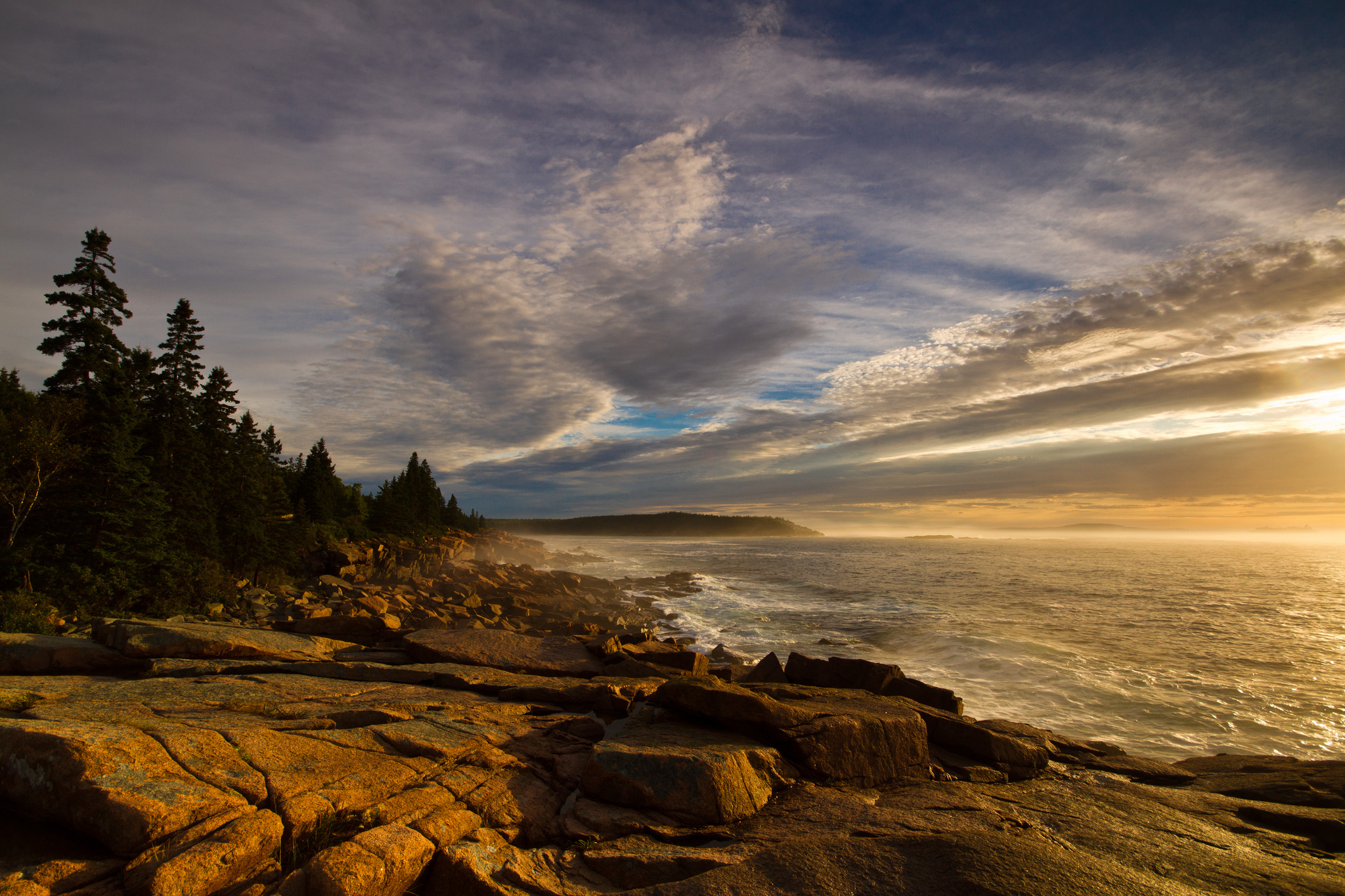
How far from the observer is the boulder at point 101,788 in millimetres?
5156

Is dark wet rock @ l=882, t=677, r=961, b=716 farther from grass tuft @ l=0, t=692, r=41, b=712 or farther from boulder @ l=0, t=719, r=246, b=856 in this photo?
grass tuft @ l=0, t=692, r=41, b=712

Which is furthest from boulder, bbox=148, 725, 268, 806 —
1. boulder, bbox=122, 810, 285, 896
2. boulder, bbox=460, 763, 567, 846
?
boulder, bbox=460, 763, 567, 846

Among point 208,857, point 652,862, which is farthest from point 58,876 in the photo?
point 652,862

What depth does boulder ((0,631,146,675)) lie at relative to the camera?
10.4 meters

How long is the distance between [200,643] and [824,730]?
12.9 metres

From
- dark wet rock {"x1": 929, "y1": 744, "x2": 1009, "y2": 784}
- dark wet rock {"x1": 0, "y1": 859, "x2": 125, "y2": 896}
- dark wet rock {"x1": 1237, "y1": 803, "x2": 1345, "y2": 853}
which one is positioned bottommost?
dark wet rock {"x1": 929, "y1": 744, "x2": 1009, "y2": 784}

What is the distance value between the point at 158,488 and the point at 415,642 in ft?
72.0

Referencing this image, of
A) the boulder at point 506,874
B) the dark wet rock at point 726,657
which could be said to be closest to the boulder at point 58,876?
the boulder at point 506,874

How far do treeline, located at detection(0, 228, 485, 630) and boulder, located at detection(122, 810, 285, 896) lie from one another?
61.4 ft

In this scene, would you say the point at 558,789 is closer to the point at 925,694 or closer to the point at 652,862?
the point at 652,862

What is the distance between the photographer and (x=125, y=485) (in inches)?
960

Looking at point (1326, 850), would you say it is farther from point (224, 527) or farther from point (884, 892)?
point (224, 527)

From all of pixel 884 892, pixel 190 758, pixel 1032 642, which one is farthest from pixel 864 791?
pixel 1032 642

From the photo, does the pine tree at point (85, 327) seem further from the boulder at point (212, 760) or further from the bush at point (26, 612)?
the boulder at point (212, 760)
